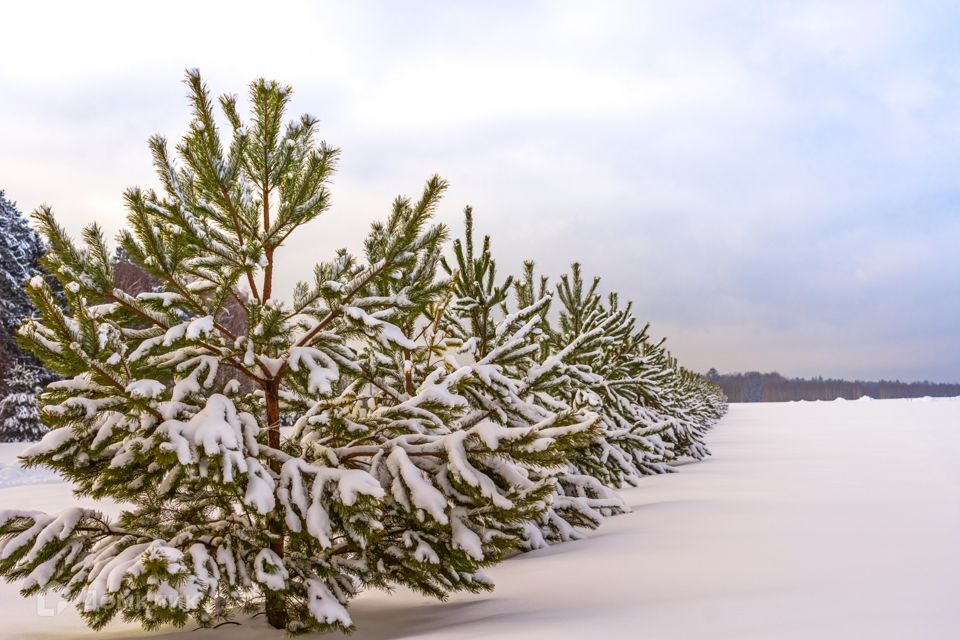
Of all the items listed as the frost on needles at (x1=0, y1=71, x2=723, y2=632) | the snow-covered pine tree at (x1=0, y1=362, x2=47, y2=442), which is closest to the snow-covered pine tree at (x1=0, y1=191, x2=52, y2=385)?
the snow-covered pine tree at (x1=0, y1=362, x2=47, y2=442)

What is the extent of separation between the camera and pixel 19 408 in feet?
90.2

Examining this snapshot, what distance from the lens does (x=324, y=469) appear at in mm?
3963

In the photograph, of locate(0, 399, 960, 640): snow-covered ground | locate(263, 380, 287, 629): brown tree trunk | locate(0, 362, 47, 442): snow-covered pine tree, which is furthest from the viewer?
locate(0, 362, 47, 442): snow-covered pine tree

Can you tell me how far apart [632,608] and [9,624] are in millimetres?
4505

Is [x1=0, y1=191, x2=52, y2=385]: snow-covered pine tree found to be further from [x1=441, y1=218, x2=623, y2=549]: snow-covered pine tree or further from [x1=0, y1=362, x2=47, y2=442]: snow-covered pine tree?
[x1=441, y1=218, x2=623, y2=549]: snow-covered pine tree

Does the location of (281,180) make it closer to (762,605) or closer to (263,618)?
(263,618)

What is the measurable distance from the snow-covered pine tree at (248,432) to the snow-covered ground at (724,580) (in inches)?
20.0

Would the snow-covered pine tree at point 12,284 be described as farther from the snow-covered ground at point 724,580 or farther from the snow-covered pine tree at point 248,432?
the snow-covered pine tree at point 248,432

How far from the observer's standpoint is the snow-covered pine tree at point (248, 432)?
3.60 meters

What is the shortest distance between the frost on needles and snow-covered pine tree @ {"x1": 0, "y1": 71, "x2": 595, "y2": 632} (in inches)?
0.5

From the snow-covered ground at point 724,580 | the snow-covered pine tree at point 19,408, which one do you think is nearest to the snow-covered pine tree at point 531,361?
the snow-covered ground at point 724,580

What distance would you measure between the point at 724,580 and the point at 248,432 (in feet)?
9.19

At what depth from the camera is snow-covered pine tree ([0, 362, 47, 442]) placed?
2730cm

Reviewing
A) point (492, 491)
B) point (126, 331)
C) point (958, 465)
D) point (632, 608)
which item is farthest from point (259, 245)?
point (958, 465)
